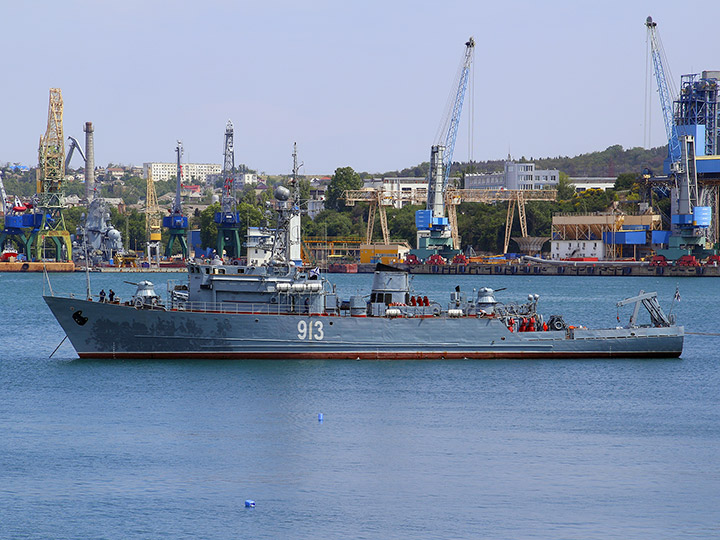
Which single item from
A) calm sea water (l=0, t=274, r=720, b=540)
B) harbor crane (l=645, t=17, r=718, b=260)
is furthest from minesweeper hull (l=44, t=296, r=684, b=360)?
harbor crane (l=645, t=17, r=718, b=260)

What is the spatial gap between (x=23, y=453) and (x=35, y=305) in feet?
195

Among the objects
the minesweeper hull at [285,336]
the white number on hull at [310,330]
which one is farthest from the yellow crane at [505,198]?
the white number on hull at [310,330]

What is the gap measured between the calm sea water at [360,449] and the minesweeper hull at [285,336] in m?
0.75

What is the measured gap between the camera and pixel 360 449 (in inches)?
1193

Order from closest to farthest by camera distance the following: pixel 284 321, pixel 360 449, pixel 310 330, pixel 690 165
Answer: pixel 360 449
pixel 284 321
pixel 310 330
pixel 690 165

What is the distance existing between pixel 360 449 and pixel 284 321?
13.8 m

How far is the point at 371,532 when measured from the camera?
76.7 feet

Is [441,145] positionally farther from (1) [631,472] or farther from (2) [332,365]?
(1) [631,472]

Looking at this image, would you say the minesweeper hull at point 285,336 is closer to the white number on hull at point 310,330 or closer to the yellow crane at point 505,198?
the white number on hull at point 310,330

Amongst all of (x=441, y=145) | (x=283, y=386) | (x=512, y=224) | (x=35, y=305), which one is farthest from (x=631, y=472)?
(x=512, y=224)

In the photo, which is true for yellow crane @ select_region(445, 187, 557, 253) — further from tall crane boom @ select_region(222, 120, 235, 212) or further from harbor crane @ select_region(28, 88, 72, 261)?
harbor crane @ select_region(28, 88, 72, 261)

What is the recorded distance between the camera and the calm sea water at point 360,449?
79.5ft

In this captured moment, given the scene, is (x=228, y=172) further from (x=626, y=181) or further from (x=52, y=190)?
(x=626, y=181)

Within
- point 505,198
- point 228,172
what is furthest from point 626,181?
point 228,172
